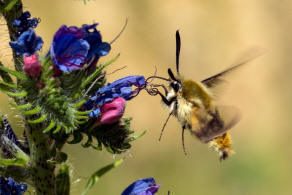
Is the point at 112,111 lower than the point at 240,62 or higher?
lower

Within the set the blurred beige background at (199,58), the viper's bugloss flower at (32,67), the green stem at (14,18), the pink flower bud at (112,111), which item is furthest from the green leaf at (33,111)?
the blurred beige background at (199,58)

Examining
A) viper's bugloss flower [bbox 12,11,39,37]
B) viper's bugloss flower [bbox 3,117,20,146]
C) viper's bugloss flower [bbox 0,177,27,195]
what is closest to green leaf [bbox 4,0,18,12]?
viper's bugloss flower [bbox 12,11,39,37]

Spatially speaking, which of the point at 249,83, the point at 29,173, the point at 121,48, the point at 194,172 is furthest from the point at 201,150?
the point at 29,173

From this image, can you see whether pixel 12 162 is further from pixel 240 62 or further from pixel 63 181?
pixel 240 62

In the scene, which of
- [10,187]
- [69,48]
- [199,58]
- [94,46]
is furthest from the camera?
[199,58]

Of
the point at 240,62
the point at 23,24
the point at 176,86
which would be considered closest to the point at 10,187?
the point at 23,24

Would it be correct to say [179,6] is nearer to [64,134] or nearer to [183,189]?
[183,189]

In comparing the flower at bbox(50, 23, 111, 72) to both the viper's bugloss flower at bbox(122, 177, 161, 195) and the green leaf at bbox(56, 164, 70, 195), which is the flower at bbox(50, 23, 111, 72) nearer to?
the green leaf at bbox(56, 164, 70, 195)
